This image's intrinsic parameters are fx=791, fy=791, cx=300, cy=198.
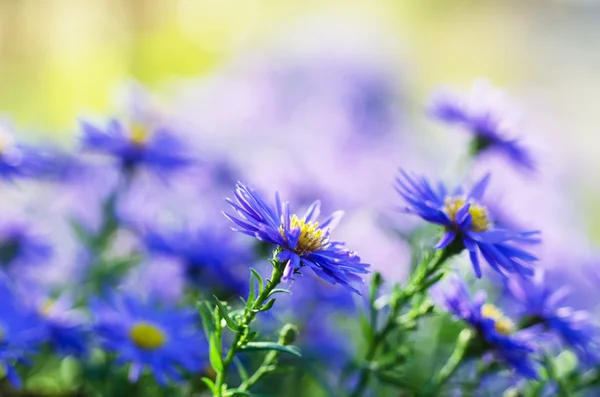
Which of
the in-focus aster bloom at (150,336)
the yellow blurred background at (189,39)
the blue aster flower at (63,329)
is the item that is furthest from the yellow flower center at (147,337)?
the yellow blurred background at (189,39)

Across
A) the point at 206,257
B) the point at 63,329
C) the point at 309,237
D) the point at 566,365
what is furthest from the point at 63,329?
the point at 566,365

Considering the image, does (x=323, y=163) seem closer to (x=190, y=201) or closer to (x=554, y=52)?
(x=190, y=201)

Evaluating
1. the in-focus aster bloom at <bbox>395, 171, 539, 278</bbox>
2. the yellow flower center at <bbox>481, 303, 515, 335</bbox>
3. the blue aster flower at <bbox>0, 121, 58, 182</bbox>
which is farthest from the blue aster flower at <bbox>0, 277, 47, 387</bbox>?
the yellow flower center at <bbox>481, 303, 515, 335</bbox>

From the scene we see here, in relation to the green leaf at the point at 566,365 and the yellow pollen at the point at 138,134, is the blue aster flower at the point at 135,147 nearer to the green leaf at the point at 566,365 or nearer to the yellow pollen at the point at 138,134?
the yellow pollen at the point at 138,134

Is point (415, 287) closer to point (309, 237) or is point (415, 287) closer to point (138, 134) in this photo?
point (309, 237)

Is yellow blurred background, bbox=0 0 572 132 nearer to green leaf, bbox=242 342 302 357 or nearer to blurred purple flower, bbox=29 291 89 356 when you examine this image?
blurred purple flower, bbox=29 291 89 356

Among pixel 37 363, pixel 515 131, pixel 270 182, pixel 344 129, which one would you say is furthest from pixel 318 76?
pixel 37 363
